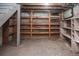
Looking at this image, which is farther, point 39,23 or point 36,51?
point 39,23

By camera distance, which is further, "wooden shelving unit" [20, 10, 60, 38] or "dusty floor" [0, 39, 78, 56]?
"wooden shelving unit" [20, 10, 60, 38]

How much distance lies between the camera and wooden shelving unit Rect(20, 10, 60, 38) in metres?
4.18

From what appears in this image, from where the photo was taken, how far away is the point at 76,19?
2.47m

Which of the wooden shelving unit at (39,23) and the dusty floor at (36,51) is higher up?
the wooden shelving unit at (39,23)

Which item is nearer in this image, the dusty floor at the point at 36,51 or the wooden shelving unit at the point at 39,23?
the dusty floor at the point at 36,51

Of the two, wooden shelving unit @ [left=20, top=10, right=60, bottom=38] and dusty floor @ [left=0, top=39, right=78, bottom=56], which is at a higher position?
wooden shelving unit @ [left=20, top=10, right=60, bottom=38]

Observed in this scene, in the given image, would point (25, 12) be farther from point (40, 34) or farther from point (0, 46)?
point (0, 46)

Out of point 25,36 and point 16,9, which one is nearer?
point 16,9

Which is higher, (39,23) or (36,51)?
(39,23)

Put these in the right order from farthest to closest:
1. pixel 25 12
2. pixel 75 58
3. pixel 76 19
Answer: pixel 25 12
pixel 76 19
pixel 75 58

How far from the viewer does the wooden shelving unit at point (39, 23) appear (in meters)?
4.18

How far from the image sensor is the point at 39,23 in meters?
4.20

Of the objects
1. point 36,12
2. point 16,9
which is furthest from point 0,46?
point 36,12

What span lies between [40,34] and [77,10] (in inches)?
77.6
